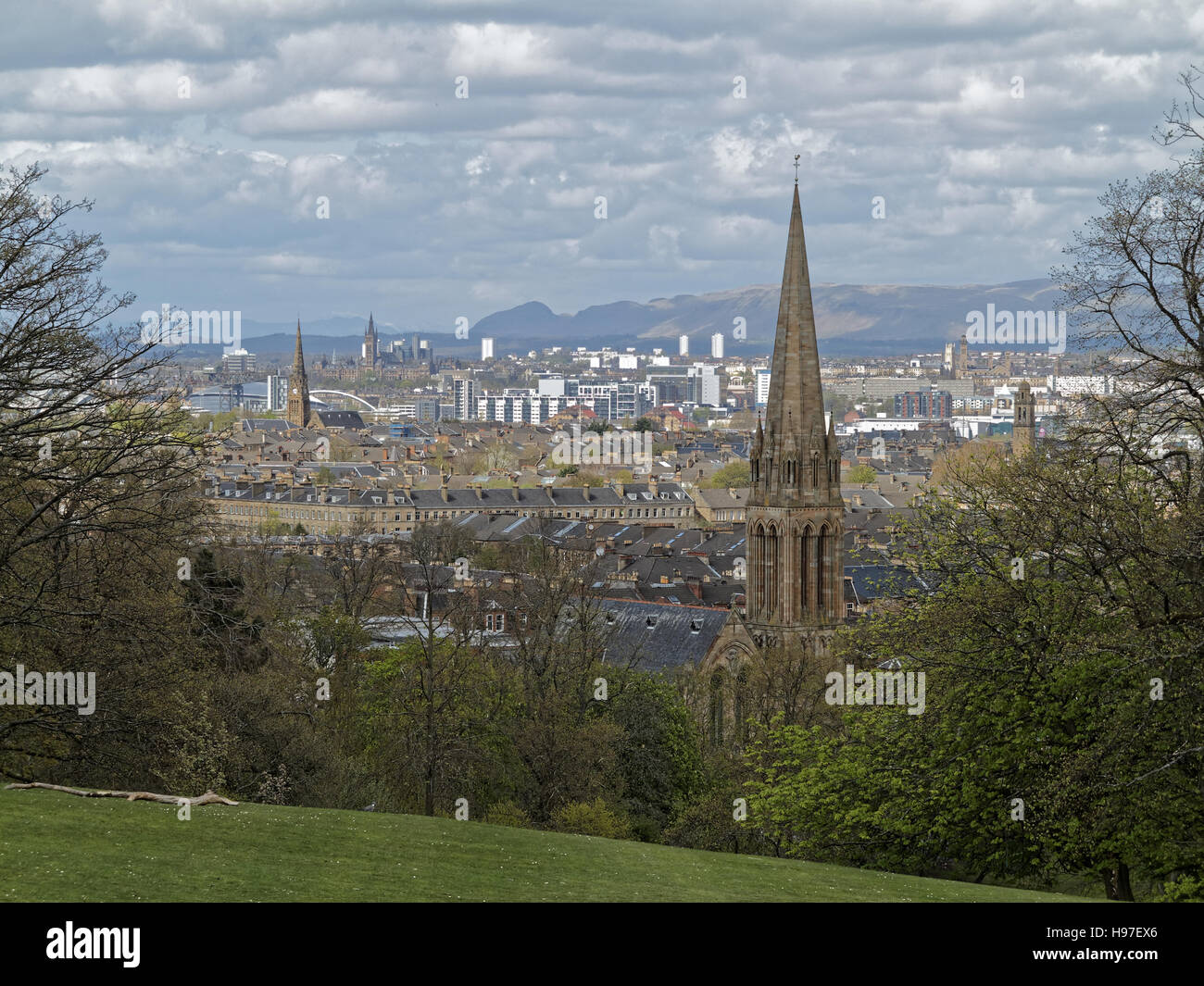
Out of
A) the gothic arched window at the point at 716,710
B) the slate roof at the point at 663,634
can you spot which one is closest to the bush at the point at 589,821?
the gothic arched window at the point at 716,710

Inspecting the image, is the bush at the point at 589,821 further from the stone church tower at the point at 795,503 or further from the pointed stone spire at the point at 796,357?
the pointed stone spire at the point at 796,357

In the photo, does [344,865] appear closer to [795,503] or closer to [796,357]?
[795,503]

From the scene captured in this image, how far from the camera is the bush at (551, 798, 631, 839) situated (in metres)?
38.4

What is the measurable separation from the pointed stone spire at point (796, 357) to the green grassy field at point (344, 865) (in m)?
38.9

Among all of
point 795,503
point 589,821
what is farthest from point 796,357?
point 589,821

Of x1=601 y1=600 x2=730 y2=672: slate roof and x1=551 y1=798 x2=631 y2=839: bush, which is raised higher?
x1=601 y1=600 x2=730 y2=672: slate roof

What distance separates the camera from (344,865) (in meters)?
18.7

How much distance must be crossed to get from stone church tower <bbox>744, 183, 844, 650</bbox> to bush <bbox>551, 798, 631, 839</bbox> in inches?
849

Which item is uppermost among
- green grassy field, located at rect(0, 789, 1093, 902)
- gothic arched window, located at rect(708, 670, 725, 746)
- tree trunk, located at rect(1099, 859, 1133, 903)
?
green grassy field, located at rect(0, 789, 1093, 902)

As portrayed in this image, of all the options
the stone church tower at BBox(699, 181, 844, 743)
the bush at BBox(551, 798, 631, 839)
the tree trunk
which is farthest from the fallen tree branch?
the stone church tower at BBox(699, 181, 844, 743)

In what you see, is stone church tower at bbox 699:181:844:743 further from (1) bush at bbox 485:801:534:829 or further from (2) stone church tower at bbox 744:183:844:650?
(1) bush at bbox 485:801:534:829

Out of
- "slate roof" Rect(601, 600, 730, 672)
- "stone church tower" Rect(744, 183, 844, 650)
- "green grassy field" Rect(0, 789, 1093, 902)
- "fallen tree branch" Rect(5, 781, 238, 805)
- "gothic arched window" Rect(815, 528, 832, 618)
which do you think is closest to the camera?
"green grassy field" Rect(0, 789, 1093, 902)
